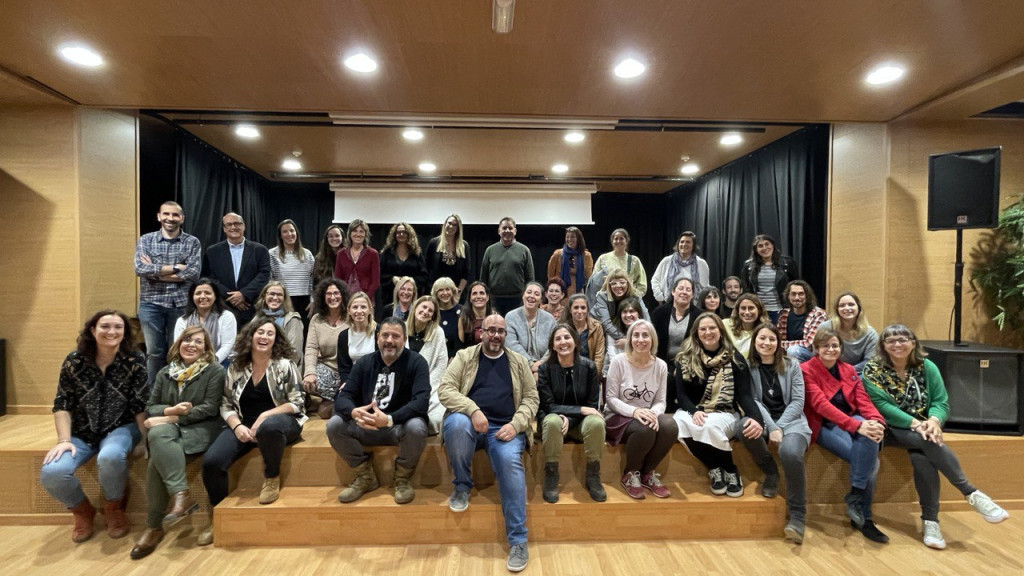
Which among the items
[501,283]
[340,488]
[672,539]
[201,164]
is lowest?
[672,539]

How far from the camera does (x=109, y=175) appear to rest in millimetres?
3723

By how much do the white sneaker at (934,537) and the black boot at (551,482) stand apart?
6.19 feet

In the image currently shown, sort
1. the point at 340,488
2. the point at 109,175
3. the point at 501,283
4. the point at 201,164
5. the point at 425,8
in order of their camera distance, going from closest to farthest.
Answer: the point at 425,8
the point at 340,488
the point at 109,175
the point at 501,283
the point at 201,164

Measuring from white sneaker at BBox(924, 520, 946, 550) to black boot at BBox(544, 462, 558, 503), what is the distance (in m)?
1.89

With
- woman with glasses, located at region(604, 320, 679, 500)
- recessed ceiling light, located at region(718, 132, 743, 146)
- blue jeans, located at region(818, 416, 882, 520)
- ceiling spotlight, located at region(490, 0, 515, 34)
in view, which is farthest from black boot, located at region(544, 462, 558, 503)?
recessed ceiling light, located at region(718, 132, 743, 146)

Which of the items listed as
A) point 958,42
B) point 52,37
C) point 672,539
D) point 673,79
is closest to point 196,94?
point 52,37

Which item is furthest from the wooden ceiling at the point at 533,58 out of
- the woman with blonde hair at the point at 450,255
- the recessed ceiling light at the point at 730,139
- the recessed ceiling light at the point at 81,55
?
the woman with blonde hair at the point at 450,255

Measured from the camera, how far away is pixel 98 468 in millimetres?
2537

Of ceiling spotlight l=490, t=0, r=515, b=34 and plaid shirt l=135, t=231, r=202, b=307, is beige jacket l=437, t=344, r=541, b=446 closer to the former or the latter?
ceiling spotlight l=490, t=0, r=515, b=34

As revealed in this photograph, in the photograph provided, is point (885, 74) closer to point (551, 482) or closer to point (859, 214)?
point (859, 214)

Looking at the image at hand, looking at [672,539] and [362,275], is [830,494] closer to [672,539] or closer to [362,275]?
[672,539]

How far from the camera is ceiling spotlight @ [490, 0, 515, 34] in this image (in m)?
2.20

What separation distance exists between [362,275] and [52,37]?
2185 mm

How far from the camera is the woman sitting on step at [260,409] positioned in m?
2.58
